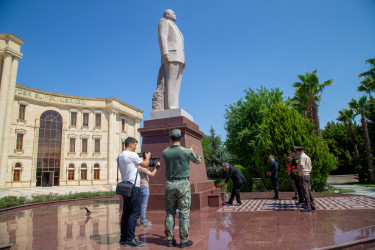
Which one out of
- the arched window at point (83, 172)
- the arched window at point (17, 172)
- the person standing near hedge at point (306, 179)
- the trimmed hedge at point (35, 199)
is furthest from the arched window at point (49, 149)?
the person standing near hedge at point (306, 179)

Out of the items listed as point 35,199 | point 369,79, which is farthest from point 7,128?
point 369,79

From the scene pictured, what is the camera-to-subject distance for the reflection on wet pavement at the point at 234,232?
3.73m

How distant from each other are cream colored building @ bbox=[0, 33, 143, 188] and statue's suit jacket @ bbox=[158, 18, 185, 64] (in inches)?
990

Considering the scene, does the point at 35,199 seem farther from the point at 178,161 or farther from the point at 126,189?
the point at 178,161

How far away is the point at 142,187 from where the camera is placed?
5.43 m

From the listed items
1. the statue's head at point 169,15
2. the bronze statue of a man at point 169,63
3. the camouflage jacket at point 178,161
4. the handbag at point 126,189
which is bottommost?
the handbag at point 126,189

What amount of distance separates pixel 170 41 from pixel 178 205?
6476 mm

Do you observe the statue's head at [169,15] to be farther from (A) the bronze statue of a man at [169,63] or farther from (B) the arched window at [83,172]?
(B) the arched window at [83,172]

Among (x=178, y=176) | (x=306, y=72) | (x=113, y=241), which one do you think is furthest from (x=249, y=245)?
(x=306, y=72)

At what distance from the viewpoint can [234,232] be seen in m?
4.41

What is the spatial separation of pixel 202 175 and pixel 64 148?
3406 cm

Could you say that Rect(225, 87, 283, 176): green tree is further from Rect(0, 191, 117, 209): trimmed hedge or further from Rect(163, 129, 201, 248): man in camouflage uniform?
Rect(163, 129, 201, 248): man in camouflage uniform

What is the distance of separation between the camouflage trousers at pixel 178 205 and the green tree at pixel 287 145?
1159cm

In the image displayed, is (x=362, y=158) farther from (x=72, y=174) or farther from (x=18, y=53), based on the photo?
(x=18, y=53)
